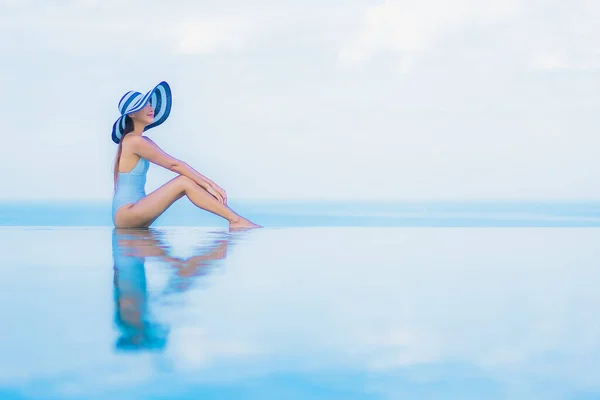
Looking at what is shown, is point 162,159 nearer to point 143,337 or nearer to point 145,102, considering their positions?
point 145,102

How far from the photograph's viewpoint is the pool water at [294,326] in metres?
1.38

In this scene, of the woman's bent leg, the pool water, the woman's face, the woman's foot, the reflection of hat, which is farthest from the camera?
the woman's foot

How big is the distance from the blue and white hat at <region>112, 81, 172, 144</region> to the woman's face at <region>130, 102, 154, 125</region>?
54 mm

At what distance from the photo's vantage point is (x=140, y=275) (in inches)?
105

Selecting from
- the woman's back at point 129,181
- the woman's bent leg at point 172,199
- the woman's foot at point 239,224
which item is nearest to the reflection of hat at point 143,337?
the woman's bent leg at point 172,199

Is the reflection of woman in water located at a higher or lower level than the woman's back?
lower

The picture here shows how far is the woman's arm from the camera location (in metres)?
4.68

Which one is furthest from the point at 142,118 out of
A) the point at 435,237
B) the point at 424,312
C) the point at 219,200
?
the point at 424,312

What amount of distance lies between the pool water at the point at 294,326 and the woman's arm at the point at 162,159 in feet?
3.92

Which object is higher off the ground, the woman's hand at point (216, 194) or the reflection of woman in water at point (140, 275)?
the woman's hand at point (216, 194)

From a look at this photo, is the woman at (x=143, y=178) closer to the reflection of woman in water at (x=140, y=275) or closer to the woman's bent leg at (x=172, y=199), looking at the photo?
the woman's bent leg at (x=172, y=199)

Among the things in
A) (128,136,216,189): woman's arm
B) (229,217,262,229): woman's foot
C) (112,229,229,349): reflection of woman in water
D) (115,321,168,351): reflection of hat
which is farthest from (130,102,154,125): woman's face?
(115,321,168,351): reflection of hat

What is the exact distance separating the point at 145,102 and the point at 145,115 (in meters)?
0.13

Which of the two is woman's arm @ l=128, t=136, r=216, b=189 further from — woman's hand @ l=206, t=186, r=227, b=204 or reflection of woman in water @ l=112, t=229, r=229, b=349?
reflection of woman in water @ l=112, t=229, r=229, b=349
